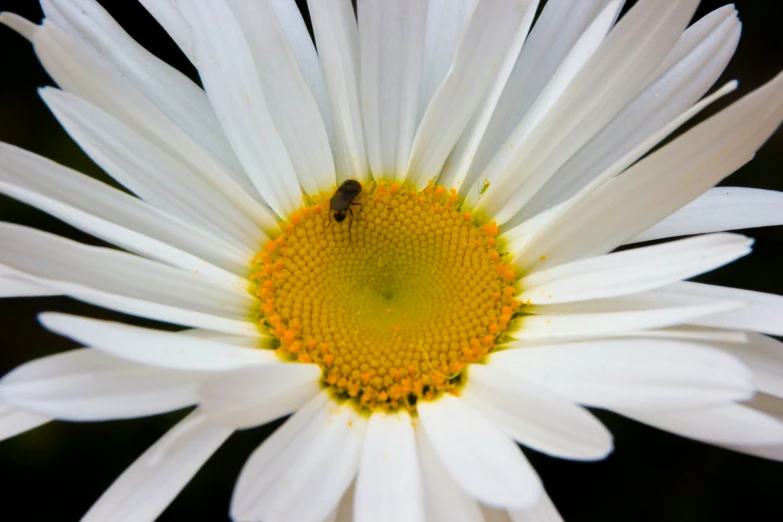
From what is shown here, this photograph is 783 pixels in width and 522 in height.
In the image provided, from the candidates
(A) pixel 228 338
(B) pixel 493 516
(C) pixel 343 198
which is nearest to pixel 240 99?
(C) pixel 343 198

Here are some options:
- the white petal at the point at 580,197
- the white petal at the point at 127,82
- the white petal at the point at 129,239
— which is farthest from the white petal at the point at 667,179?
the white petal at the point at 127,82

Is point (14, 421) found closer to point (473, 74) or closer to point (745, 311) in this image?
point (473, 74)

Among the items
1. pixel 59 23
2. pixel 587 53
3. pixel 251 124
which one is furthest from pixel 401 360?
pixel 59 23

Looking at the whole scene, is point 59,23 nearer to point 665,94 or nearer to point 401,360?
point 401,360

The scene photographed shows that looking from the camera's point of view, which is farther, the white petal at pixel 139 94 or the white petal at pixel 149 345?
the white petal at pixel 139 94

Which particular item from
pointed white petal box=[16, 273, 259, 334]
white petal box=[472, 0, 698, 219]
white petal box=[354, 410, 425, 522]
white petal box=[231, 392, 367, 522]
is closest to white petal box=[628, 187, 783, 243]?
white petal box=[472, 0, 698, 219]

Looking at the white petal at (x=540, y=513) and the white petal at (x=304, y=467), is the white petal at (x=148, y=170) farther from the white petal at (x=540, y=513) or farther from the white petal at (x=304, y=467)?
the white petal at (x=540, y=513)
